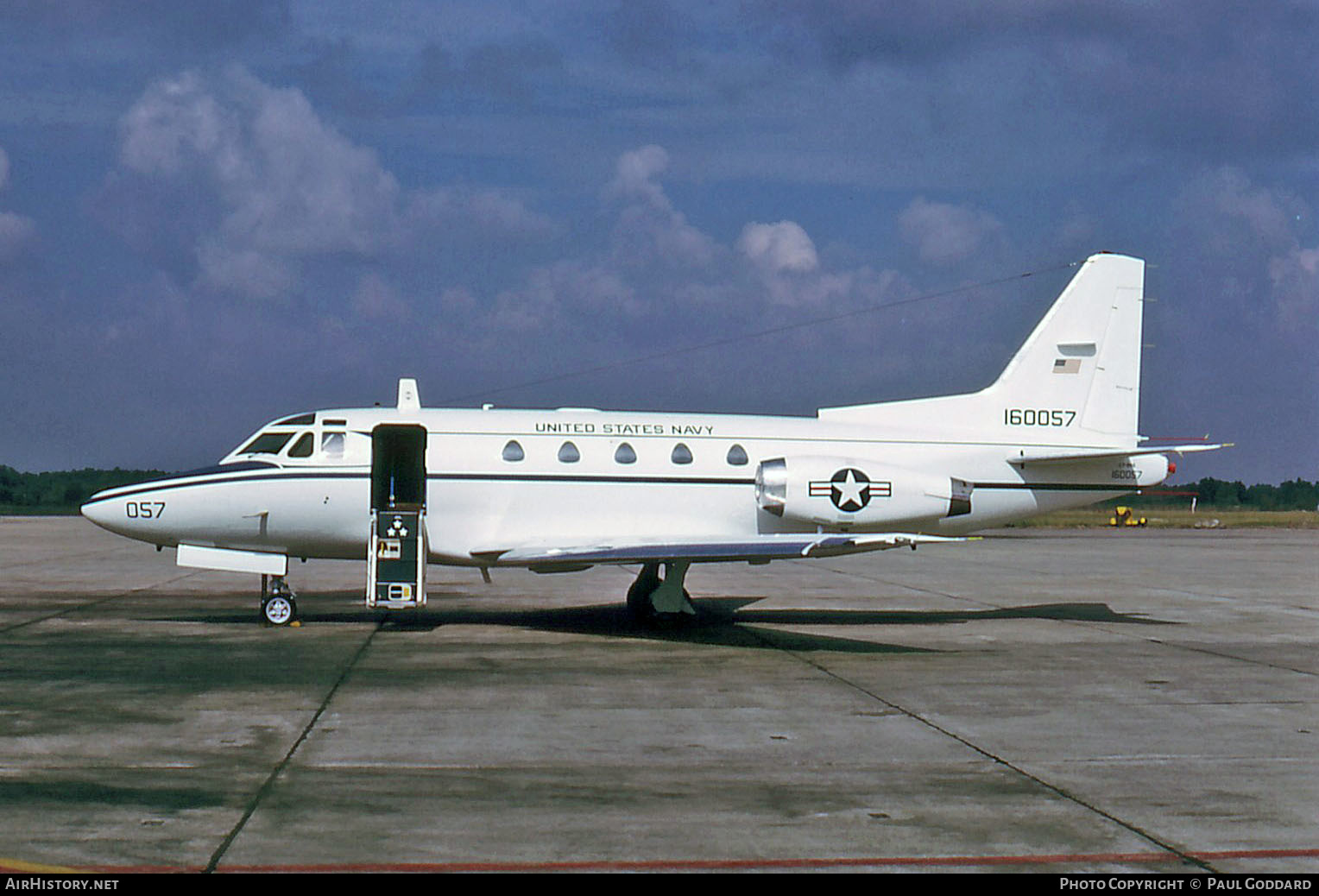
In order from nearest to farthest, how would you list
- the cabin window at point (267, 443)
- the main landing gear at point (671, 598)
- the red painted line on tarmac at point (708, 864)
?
the red painted line on tarmac at point (708, 864) → the cabin window at point (267, 443) → the main landing gear at point (671, 598)

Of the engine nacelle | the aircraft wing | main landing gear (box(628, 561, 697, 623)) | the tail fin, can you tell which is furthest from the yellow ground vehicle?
the aircraft wing

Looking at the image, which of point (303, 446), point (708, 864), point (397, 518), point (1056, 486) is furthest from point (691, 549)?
point (708, 864)

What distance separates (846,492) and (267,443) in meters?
8.54

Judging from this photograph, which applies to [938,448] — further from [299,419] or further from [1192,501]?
[1192,501]

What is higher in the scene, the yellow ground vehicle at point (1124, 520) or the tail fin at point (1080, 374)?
the tail fin at point (1080, 374)

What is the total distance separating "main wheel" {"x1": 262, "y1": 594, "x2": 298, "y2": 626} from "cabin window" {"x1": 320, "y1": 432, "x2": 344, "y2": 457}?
86.4 inches

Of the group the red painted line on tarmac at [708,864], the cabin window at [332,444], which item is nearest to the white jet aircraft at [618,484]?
the cabin window at [332,444]

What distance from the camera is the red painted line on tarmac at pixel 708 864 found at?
22.4 feet

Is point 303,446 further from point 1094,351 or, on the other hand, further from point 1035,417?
point 1094,351

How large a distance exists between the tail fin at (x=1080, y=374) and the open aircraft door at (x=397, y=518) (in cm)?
668

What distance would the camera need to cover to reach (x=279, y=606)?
60.6 feet

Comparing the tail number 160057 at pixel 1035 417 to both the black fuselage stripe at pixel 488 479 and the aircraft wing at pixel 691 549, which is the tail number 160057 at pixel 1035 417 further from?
the aircraft wing at pixel 691 549

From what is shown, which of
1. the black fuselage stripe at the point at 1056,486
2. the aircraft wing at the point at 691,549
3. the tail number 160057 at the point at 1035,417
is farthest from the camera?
the tail number 160057 at the point at 1035,417

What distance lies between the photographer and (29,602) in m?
21.8
